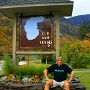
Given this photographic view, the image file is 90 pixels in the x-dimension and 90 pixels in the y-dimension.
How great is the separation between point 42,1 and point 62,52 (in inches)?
86.5

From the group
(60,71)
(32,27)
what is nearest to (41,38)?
(32,27)

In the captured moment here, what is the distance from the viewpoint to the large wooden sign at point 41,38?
10.3 metres

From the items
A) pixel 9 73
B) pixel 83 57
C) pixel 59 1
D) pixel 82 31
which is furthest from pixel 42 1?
pixel 82 31

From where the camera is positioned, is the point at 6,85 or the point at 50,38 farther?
the point at 50,38

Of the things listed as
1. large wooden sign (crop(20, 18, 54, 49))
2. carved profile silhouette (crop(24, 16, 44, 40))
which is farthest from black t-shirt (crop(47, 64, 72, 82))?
carved profile silhouette (crop(24, 16, 44, 40))

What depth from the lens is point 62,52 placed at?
10.1m

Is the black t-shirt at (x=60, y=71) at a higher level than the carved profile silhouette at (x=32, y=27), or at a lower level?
lower

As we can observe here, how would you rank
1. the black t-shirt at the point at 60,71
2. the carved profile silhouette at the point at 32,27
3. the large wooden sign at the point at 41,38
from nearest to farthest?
the black t-shirt at the point at 60,71 < the large wooden sign at the point at 41,38 < the carved profile silhouette at the point at 32,27

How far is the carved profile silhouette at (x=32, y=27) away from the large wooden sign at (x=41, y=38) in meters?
0.10

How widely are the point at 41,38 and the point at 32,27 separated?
621mm

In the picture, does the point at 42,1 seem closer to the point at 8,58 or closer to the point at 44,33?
the point at 44,33

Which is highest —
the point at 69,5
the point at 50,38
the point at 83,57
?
the point at 69,5

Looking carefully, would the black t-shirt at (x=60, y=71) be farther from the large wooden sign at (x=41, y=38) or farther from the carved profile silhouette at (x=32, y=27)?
the carved profile silhouette at (x=32, y=27)

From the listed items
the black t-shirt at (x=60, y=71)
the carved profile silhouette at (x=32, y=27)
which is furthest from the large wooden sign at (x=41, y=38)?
the black t-shirt at (x=60, y=71)
